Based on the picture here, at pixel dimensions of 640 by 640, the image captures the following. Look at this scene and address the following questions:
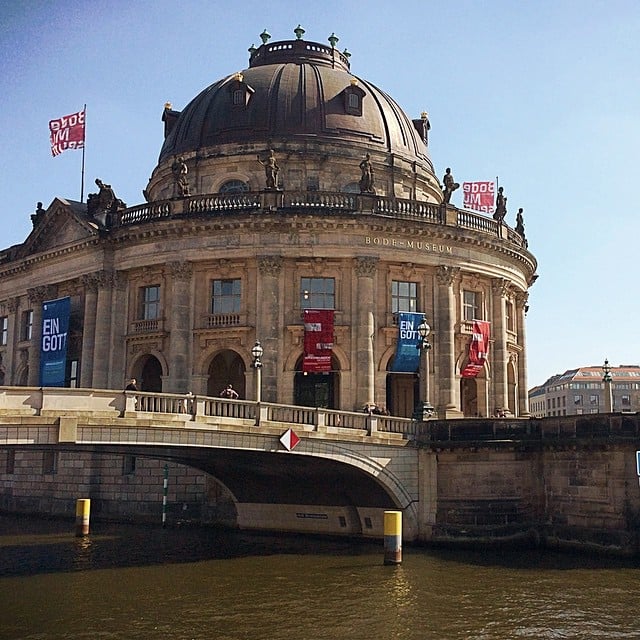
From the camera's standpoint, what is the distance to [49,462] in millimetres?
54250

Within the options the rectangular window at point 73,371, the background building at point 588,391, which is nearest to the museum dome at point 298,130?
the rectangular window at point 73,371

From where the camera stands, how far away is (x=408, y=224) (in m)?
49.6

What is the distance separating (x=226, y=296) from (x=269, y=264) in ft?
11.2

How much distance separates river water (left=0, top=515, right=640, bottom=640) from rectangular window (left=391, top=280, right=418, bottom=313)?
14.4m

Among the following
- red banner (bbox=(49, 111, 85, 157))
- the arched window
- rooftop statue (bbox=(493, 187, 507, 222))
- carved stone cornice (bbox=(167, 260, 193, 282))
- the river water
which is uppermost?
red banner (bbox=(49, 111, 85, 157))

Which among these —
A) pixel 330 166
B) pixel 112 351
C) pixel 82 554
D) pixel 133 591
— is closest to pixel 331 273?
pixel 330 166

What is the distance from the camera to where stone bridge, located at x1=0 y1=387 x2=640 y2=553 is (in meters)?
35.3

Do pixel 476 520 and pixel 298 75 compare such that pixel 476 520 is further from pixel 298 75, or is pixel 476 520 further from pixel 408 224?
pixel 298 75

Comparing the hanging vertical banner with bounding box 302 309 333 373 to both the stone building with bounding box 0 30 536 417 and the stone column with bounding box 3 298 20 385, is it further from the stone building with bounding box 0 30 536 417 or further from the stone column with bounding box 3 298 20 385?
the stone column with bounding box 3 298 20 385

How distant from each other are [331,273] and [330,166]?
9.30 m

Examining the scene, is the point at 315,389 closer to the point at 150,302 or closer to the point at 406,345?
the point at 406,345

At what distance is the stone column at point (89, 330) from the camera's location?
53156mm

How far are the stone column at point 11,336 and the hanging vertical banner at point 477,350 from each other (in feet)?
96.7

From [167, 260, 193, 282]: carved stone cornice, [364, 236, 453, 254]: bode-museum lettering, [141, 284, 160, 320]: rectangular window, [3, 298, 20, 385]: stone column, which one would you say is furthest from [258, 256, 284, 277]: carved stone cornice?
[3, 298, 20, 385]: stone column
